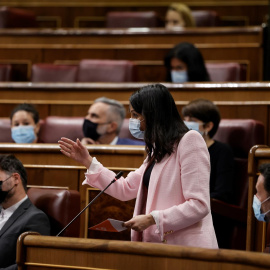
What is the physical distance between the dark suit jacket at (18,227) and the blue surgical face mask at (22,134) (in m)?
0.33

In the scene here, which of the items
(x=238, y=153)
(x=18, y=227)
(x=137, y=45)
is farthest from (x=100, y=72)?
(x=18, y=227)

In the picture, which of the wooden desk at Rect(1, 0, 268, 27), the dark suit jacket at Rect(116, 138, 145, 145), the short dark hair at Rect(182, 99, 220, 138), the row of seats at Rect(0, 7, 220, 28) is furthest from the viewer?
the wooden desk at Rect(1, 0, 268, 27)

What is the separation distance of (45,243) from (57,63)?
1144mm

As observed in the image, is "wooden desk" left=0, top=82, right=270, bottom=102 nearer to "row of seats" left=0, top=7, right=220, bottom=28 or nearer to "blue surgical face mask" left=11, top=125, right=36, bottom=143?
"blue surgical face mask" left=11, top=125, right=36, bottom=143

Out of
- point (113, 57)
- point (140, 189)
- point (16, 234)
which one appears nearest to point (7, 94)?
point (113, 57)

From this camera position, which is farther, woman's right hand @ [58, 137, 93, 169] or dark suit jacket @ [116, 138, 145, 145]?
dark suit jacket @ [116, 138, 145, 145]

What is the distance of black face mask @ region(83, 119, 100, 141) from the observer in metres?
1.19

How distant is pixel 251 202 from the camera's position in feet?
2.74

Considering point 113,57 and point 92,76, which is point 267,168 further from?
point 113,57

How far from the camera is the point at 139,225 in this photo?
64cm

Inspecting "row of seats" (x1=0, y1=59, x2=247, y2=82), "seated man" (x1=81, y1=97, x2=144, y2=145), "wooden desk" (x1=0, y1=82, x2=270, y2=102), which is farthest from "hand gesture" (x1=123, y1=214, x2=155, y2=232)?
"row of seats" (x1=0, y1=59, x2=247, y2=82)

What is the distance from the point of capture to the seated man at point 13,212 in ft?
2.68

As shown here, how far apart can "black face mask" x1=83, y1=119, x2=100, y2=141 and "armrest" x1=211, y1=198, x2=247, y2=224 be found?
1.08 ft

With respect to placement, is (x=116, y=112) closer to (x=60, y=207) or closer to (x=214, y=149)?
(x=214, y=149)
